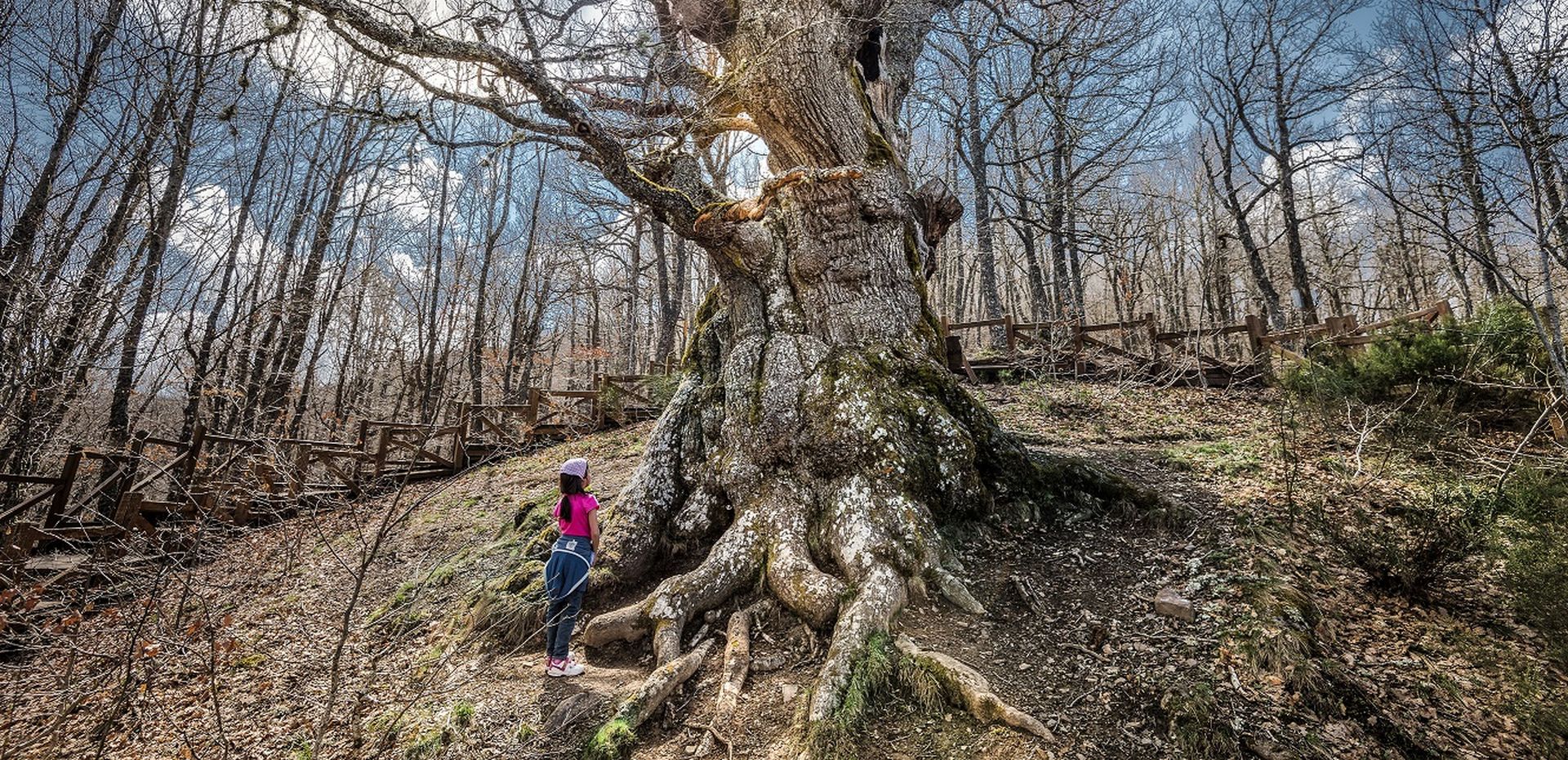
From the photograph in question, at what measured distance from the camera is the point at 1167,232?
76.7ft

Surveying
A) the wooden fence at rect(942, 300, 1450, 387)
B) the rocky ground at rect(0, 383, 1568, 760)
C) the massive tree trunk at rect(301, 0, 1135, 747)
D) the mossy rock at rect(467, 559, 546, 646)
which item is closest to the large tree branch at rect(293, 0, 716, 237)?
the massive tree trunk at rect(301, 0, 1135, 747)

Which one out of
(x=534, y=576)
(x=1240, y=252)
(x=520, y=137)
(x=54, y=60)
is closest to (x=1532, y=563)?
(x=534, y=576)

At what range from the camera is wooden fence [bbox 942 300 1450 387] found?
9945 mm

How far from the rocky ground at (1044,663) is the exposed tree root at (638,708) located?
0.09 metres

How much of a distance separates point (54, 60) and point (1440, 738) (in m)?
14.9

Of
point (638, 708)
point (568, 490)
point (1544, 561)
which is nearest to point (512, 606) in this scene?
point (568, 490)

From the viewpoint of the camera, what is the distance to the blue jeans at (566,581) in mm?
3932

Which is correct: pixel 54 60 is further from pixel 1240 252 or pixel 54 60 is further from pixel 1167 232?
pixel 1240 252

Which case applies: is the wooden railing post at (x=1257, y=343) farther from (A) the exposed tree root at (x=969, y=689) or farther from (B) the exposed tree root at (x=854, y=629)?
(A) the exposed tree root at (x=969, y=689)

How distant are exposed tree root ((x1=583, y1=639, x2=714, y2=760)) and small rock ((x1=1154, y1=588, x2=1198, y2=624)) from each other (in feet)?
9.13

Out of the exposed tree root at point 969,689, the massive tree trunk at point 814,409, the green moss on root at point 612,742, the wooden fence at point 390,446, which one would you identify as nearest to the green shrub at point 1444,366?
the wooden fence at point 390,446

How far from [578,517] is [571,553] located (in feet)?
0.80

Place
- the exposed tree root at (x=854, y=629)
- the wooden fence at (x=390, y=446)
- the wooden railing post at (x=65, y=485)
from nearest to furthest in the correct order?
1. the exposed tree root at (x=854, y=629)
2. the wooden fence at (x=390, y=446)
3. the wooden railing post at (x=65, y=485)

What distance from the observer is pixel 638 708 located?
3.22m
